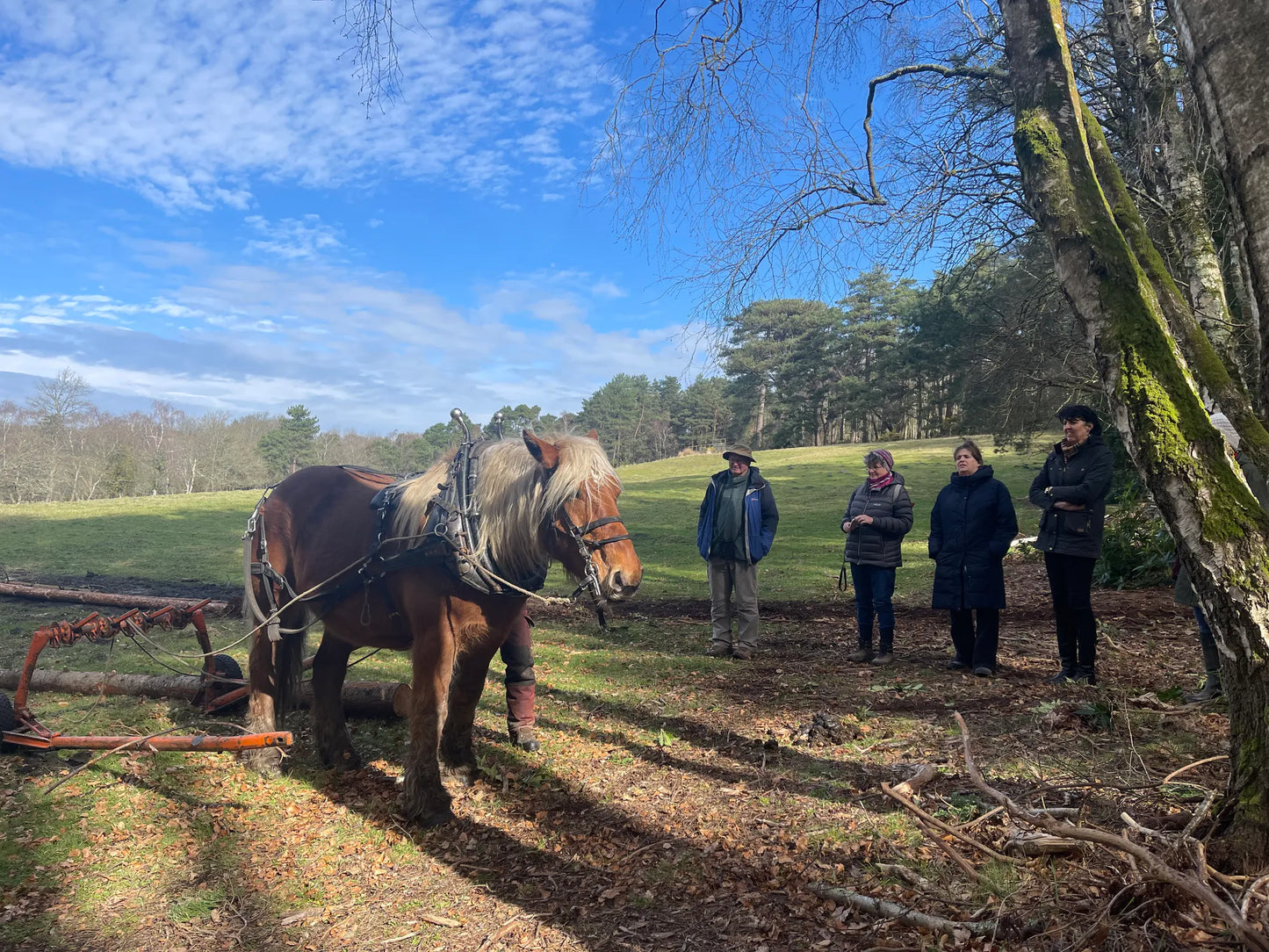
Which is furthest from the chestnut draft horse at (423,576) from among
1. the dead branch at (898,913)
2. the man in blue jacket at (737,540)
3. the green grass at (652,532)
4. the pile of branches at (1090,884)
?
the green grass at (652,532)

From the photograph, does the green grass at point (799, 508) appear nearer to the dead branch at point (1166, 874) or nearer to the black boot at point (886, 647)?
the black boot at point (886, 647)

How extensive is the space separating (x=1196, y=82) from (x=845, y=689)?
4980mm

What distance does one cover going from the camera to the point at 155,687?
5.74m

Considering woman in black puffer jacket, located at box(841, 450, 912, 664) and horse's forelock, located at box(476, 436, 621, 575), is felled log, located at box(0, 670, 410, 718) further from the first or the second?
woman in black puffer jacket, located at box(841, 450, 912, 664)

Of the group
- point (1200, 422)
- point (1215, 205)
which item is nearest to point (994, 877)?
point (1200, 422)

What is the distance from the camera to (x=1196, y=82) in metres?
2.27

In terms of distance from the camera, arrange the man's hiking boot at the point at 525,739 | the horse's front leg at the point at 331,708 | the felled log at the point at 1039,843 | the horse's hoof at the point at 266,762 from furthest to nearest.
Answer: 1. the man's hiking boot at the point at 525,739
2. the horse's front leg at the point at 331,708
3. the horse's hoof at the point at 266,762
4. the felled log at the point at 1039,843

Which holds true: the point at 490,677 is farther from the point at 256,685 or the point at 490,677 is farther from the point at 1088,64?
the point at 1088,64

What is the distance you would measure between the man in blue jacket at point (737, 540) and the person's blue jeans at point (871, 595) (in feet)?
3.24

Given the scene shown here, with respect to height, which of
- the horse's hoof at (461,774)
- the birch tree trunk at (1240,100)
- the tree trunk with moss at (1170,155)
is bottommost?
the horse's hoof at (461,774)

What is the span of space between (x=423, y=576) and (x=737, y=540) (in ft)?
12.9

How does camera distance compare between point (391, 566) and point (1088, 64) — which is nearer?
point (391, 566)

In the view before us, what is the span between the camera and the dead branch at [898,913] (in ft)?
7.68

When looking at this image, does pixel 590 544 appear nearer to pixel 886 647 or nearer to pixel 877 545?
pixel 877 545
